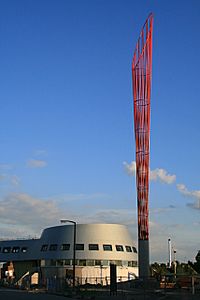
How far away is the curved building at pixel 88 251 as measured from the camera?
9319cm

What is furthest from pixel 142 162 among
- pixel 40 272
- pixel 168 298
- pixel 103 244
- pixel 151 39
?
pixel 40 272

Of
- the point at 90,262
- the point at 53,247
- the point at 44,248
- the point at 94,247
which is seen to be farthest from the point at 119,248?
the point at 44,248

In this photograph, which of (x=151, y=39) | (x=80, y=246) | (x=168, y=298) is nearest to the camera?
(x=168, y=298)

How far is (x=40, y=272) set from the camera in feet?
322

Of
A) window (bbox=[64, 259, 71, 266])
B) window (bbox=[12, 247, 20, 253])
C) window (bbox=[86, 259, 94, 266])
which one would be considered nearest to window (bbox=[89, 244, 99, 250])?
window (bbox=[86, 259, 94, 266])

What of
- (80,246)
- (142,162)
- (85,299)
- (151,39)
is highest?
(151,39)

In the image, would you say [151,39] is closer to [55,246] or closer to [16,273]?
[55,246]

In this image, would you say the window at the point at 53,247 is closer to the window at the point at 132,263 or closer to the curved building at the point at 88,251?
the curved building at the point at 88,251

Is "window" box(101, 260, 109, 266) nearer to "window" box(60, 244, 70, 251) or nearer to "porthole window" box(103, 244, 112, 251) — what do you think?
"porthole window" box(103, 244, 112, 251)

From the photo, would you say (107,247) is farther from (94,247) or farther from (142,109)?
(142,109)

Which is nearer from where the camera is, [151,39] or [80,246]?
[151,39]

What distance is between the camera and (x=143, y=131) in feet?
181

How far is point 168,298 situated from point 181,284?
22.2 meters

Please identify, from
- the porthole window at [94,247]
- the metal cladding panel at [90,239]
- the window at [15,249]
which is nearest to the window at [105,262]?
the metal cladding panel at [90,239]
